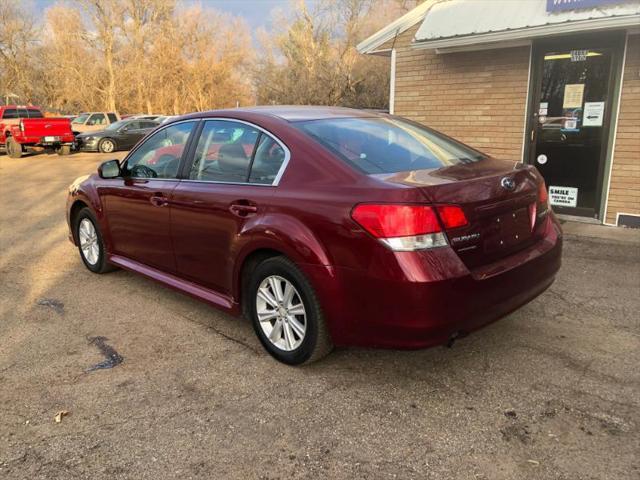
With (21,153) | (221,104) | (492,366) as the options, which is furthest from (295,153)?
(221,104)

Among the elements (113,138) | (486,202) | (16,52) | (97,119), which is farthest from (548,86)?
(16,52)

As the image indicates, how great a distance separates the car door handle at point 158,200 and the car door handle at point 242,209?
2.75 ft

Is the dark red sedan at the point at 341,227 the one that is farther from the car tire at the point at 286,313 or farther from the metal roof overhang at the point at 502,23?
the metal roof overhang at the point at 502,23

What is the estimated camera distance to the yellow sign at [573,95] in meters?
7.33

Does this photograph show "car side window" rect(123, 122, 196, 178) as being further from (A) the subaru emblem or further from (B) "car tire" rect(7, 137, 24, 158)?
(B) "car tire" rect(7, 137, 24, 158)

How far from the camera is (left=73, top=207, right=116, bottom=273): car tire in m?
5.39

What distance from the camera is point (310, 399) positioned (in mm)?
3158

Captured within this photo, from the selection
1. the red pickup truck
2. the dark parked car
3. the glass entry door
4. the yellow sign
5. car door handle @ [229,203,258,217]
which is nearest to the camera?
car door handle @ [229,203,258,217]

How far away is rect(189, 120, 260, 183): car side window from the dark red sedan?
0.01 m

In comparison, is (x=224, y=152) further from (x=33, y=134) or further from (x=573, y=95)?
(x=33, y=134)

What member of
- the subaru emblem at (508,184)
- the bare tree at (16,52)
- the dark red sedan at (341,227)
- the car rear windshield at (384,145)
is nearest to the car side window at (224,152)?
the dark red sedan at (341,227)

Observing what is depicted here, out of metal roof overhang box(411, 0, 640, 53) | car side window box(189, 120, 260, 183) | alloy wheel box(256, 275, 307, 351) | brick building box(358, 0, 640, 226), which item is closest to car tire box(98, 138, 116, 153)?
brick building box(358, 0, 640, 226)

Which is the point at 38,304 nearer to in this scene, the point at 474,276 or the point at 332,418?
the point at 332,418

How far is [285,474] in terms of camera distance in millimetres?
2531
